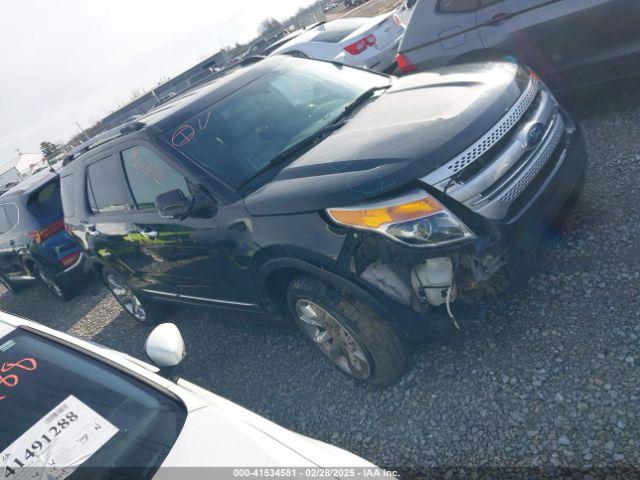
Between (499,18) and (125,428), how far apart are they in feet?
15.2

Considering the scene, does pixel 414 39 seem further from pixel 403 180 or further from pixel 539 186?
pixel 403 180

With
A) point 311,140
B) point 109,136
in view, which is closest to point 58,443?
point 311,140

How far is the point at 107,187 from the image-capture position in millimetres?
4418

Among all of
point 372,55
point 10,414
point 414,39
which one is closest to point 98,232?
point 10,414

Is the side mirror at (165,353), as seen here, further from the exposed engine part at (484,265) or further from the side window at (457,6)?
the side window at (457,6)

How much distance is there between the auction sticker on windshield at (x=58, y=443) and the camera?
177 centimetres

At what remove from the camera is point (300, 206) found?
270 cm

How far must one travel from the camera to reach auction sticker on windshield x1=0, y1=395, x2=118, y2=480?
5.79ft

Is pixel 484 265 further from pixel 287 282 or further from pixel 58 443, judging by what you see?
pixel 58 443

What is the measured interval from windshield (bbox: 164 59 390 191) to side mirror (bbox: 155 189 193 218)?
0.90 ft

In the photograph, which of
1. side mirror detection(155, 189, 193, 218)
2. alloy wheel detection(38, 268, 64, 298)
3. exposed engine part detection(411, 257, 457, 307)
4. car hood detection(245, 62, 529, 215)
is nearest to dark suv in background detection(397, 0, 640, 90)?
car hood detection(245, 62, 529, 215)

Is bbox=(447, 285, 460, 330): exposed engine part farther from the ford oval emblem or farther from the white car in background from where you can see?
the white car in background

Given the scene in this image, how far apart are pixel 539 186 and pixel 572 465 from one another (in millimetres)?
1493

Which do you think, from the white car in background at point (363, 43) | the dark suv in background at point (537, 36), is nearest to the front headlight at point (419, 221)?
the dark suv in background at point (537, 36)
